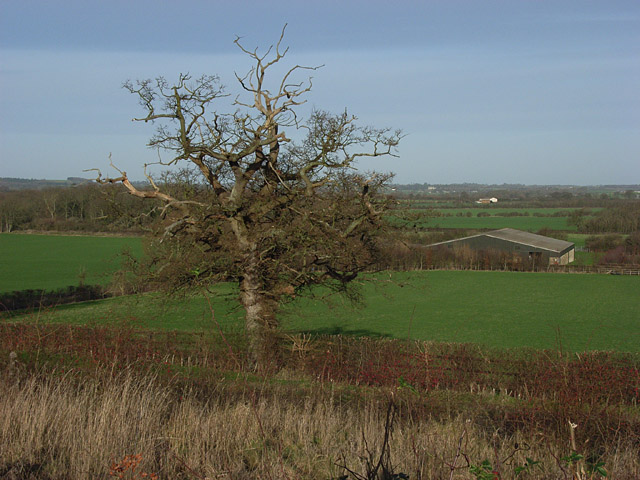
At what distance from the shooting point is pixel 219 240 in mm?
15305

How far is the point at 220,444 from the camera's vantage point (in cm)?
494

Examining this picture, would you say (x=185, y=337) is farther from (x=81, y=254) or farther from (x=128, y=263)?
(x=81, y=254)

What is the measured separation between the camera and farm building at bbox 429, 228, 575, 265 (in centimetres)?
6694

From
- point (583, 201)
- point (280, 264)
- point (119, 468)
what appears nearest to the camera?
point (119, 468)

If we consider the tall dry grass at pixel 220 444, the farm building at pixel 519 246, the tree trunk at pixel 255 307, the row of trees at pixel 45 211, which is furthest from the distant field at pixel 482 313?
the row of trees at pixel 45 211

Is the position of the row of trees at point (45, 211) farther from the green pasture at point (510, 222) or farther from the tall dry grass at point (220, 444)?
the green pasture at point (510, 222)

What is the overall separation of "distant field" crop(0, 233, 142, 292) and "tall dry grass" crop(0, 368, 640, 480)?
37.3m

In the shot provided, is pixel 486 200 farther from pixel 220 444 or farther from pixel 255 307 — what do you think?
pixel 220 444

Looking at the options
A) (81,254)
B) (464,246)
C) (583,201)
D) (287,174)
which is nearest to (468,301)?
(464,246)

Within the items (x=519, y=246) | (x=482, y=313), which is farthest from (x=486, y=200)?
(x=482, y=313)

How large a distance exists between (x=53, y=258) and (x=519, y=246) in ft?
176

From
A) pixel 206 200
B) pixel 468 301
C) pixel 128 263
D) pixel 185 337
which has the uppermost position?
pixel 206 200

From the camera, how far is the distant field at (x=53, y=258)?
163 feet

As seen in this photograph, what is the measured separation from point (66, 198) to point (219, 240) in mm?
59799
